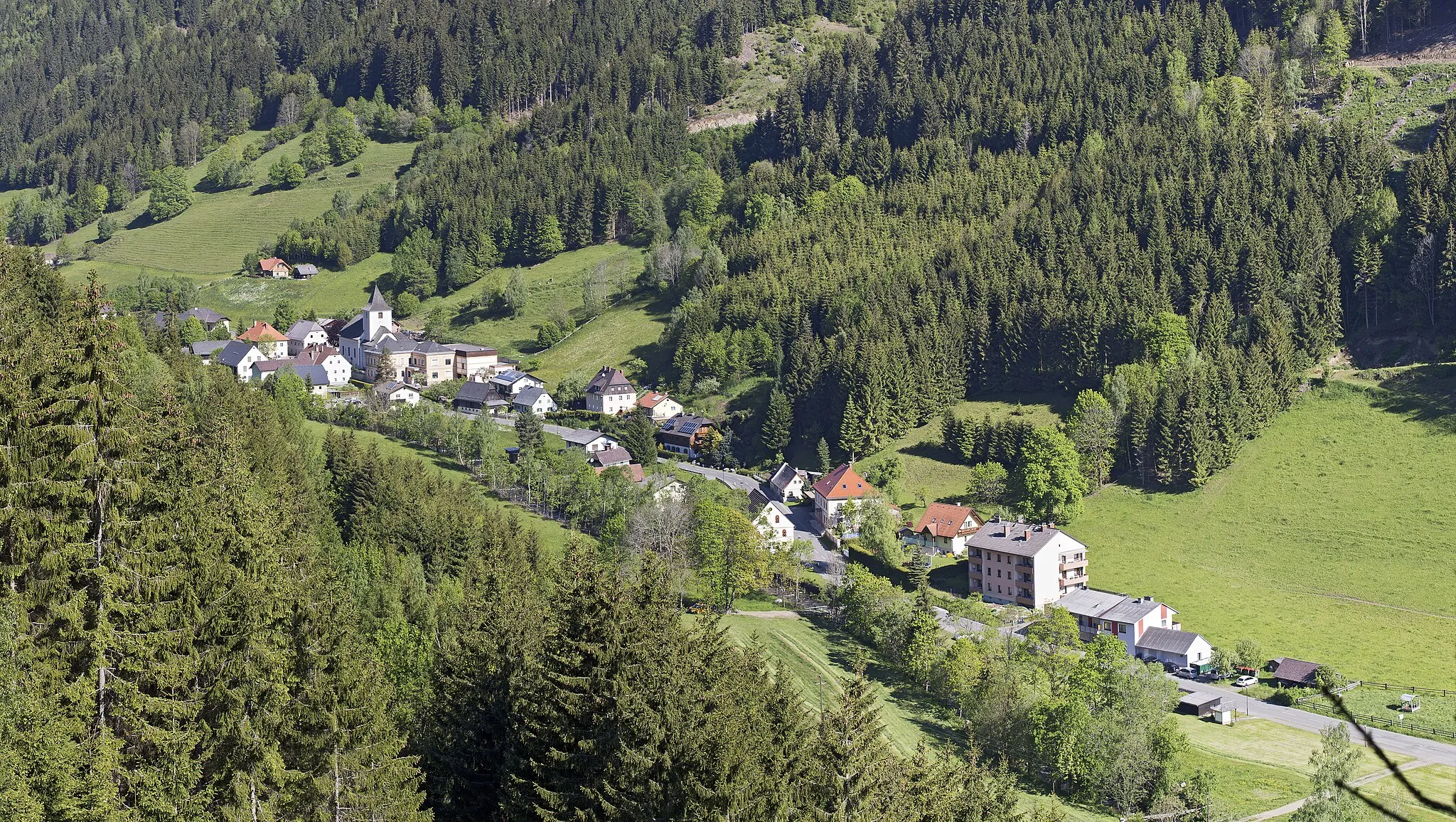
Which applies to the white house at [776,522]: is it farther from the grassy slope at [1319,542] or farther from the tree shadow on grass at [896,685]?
the grassy slope at [1319,542]

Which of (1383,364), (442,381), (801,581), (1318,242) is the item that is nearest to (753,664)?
(801,581)

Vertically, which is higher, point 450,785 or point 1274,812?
point 450,785

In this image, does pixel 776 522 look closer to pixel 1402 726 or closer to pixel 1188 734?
pixel 1188 734

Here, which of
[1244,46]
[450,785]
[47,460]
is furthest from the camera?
[1244,46]

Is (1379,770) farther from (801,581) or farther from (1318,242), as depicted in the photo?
(1318,242)

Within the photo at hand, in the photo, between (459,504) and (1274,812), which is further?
(459,504)

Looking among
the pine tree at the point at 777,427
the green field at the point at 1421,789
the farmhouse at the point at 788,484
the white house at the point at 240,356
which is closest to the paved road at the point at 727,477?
the farmhouse at the point at 788,484

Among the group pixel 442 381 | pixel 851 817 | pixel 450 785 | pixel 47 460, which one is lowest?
pixel 442 381

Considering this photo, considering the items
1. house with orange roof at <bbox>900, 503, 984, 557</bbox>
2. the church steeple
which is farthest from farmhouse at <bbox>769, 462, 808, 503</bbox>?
the church steeple
